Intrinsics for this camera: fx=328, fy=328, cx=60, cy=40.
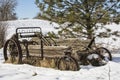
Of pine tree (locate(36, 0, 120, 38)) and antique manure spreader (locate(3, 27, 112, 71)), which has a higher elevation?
pine tree (locate(36, 0, 120, 38))

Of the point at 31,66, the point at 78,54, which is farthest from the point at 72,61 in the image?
the point at 31,66

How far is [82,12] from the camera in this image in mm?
13695

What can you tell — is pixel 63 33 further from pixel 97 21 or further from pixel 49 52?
pixel 49 52

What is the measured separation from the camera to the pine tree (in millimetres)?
13562

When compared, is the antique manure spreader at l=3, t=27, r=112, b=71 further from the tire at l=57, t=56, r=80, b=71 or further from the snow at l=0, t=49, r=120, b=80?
the snow at l=0, t=49, r=120, b=80

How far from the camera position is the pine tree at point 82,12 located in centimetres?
1356

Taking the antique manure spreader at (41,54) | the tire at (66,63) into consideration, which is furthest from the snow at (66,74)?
the antique manure spreader at (41,54)

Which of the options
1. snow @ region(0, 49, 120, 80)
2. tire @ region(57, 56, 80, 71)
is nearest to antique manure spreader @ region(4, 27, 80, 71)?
tire @ region(57, 56, 80, 71)

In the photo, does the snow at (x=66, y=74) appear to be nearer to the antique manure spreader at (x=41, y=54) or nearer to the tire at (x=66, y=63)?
the tire at (x=66, y=63)

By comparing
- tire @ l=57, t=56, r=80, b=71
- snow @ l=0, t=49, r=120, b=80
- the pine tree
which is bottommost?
snow @ l=0, t=49, r=120, b=80

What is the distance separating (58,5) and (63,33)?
49.0 inches

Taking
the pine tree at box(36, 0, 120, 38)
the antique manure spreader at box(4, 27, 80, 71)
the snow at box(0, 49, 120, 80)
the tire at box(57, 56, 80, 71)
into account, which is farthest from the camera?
the pine tree at box(36, 0, 120, 38)

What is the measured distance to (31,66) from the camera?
1073 centimetres

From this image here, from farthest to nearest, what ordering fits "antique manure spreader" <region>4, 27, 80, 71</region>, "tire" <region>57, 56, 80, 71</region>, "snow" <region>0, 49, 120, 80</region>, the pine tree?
the pine tree, "antique manure spreader" <region>4, 27, 80, 71</region>, "tire" <region>57, 56, 80, 71</region>, "snow" <region>0, 49, 120, 80</region>
